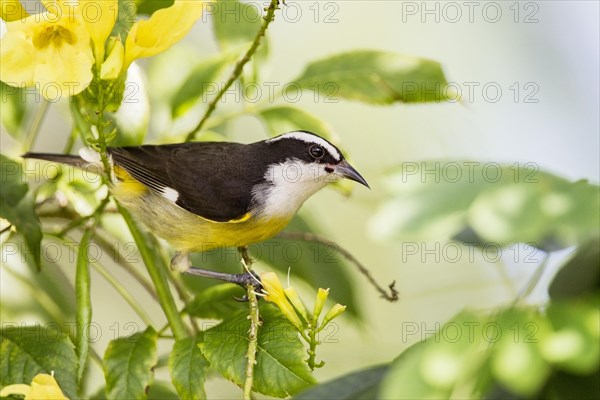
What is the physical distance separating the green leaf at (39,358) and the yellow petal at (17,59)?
352 millimetres

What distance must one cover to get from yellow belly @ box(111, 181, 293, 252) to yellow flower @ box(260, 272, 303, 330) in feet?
1.96

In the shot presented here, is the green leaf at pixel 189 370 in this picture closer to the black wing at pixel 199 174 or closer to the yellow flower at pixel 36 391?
the yellow flower at pixel 36 391

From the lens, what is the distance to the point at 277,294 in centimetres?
106

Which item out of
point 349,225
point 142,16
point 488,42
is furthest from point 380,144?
point 142,16

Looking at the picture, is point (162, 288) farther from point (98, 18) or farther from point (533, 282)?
point (533, 282)

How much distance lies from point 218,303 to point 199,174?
1.50ft

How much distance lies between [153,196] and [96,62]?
0.70 metres

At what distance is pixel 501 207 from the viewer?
58cm

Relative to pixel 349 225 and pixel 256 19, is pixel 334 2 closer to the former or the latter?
pixel 349 225

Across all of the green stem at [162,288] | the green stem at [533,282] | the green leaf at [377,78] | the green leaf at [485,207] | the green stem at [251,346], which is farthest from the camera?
the green leaf at [377,78]

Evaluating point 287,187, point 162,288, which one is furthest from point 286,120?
point 162,288

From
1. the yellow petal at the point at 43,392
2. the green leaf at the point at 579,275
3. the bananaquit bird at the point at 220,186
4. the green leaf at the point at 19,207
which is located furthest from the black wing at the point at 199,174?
the green leaf at the point at 579,275

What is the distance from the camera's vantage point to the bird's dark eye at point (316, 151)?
5.32 ft

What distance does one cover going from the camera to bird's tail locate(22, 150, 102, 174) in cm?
150
